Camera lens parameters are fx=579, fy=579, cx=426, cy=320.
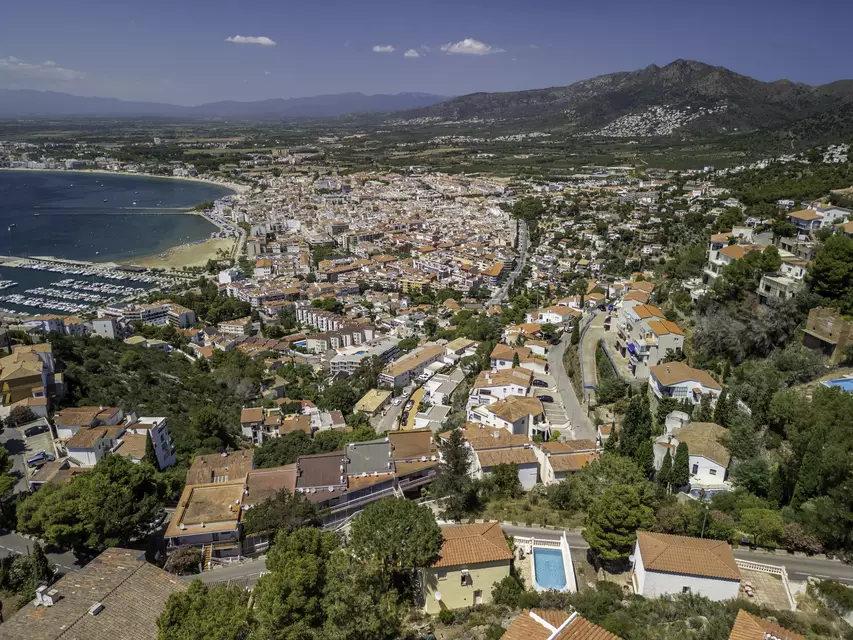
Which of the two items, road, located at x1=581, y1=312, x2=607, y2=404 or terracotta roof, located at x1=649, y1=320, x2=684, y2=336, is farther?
road, located at x1=581, y1=312, x2=607, y2=404

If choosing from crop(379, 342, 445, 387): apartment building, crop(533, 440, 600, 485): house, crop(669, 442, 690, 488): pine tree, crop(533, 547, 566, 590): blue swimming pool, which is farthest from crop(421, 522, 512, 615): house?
crop(379, 342, 445, 387): apartment building

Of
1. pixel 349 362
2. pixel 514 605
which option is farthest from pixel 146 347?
pixel 514 605

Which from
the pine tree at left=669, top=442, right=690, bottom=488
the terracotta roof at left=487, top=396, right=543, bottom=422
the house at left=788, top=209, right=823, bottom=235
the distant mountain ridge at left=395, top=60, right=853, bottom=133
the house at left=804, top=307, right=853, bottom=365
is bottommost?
the terracotta roof at left=487, top=396, right=543, bottom=422

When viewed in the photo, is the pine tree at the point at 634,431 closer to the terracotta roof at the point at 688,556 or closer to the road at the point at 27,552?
the terracotta roof at the point at 688,556

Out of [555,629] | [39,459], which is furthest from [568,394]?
[39,459]

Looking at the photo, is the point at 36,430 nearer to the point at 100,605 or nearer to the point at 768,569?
the point at 100,605

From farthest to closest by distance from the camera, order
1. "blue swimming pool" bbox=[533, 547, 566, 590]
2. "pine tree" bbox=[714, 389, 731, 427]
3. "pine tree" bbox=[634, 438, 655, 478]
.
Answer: "pine tree" bbox=[714, 389, 731, 427], "pine tree" bbox=[634, 438, 655, 478], "blue swimming pool" bbox=[533, 547, 566, 590]

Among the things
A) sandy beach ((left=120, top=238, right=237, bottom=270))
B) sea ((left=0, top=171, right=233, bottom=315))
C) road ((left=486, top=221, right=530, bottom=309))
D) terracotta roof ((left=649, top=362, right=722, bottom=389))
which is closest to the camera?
terracotta roof ((left=649, top=362, right=722, bottom=389))

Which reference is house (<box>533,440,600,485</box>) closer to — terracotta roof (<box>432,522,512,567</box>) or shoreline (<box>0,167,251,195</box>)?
terracotta roof (<box>432,522,512,567</box>)

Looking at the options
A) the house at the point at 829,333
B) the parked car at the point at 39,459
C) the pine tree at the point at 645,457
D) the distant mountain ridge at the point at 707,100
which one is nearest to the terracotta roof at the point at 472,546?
the pine tree at the point at 645,457
